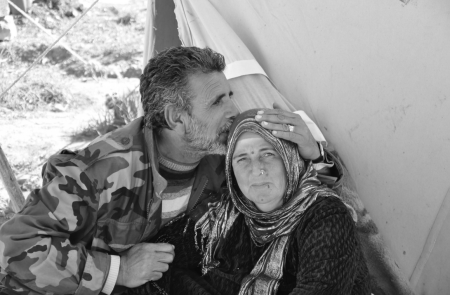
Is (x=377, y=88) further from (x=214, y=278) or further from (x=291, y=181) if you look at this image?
(x=214, y=278)

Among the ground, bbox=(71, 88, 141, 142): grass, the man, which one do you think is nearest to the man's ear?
the man

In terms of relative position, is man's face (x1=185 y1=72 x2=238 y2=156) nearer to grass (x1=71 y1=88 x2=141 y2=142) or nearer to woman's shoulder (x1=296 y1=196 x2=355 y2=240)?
woman's shoulder (x1=296 y1=196 x2=355 y2=240)

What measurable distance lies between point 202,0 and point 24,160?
2470 millimetres

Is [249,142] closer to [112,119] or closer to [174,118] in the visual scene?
[174,118]

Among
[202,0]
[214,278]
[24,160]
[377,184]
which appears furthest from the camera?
[24,160]

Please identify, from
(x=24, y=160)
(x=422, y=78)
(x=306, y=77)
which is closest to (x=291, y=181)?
(x=422, y=78)

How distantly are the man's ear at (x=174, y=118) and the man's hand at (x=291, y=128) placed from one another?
0.46m

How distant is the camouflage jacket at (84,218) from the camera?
2.23m

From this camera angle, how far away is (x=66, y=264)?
2277 millimetres

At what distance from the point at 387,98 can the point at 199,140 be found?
0.98m

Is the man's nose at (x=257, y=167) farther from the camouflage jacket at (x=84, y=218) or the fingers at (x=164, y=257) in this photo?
the fingers at (x=164, y=257)

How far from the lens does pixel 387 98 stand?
8.93 feet

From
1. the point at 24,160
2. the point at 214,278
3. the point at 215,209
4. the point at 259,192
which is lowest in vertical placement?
the point at 24,160

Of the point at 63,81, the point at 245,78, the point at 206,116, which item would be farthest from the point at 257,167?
the point at 63,81
